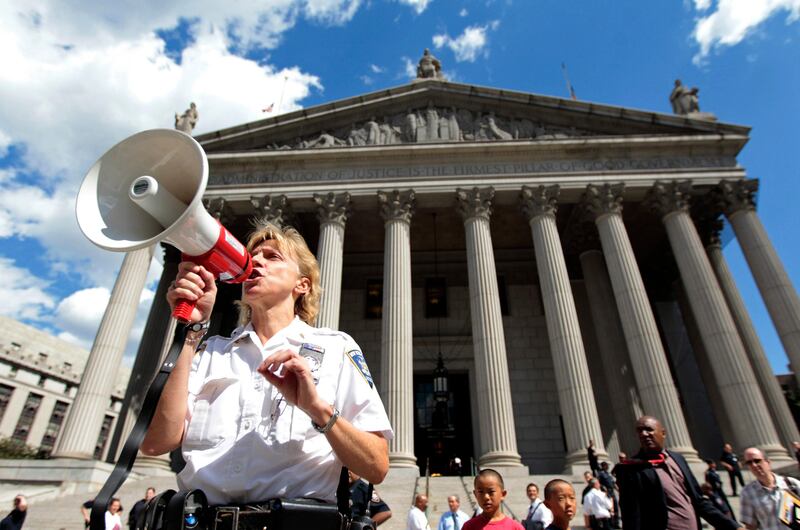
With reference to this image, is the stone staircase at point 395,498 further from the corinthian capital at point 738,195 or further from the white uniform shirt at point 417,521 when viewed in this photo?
the corinthian capital at point 738,195

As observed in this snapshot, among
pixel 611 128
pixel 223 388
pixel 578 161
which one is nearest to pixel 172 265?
pixel 578 161

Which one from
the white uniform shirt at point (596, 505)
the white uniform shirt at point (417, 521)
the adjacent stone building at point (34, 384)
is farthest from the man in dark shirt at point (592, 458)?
the adjacent stone building at point (34, 384)

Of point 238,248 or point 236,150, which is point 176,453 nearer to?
point 238,248

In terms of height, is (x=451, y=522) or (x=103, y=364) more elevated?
(x=103, y=364)

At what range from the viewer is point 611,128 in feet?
73.4

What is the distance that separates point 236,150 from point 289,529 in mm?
23729

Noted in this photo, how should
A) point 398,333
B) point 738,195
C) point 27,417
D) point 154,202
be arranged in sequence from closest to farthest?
point 154,202 < point 398,333 < point 738,195 < point 27,417

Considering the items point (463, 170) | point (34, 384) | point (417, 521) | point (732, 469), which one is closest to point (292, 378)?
point (417, 521)

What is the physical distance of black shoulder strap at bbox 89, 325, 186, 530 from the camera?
4.60 feet

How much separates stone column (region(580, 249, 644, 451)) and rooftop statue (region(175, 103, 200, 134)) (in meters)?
20.3

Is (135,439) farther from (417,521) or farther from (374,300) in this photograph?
(374,300)

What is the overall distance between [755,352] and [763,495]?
16837 mm

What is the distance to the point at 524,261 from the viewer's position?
27.3 meters

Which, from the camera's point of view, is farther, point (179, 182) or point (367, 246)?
point (367, 246)
